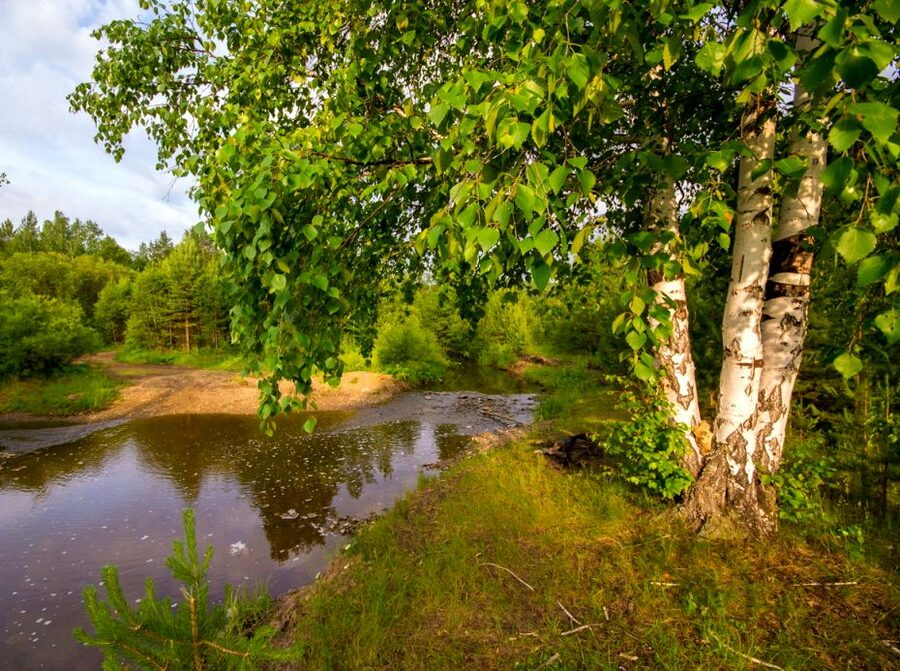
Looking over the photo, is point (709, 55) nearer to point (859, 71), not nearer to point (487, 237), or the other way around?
point (859, 71)

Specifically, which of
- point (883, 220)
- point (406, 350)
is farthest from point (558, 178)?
point (406, 350)

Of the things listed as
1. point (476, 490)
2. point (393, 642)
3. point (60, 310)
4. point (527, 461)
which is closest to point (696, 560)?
point (393, 642)

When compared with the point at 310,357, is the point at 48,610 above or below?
below

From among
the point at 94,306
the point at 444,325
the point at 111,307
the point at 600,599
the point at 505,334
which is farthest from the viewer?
the point at 94,306

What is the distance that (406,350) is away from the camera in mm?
29859

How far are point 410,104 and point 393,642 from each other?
4709mm

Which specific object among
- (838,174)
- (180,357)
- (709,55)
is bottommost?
(180,357)

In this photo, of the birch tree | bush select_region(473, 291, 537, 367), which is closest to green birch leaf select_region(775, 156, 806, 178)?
the birch tree

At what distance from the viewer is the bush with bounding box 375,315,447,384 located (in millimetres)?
28703

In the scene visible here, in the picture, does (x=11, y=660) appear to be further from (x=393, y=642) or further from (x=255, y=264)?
(x=255, y=264)

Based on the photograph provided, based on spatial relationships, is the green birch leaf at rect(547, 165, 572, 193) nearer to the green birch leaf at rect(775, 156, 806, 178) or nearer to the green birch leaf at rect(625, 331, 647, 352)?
the green birch leaf at rect(625, 331, 647, 352)

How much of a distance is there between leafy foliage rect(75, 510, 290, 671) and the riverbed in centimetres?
439

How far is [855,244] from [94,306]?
56243mm

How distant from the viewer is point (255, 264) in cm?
261
